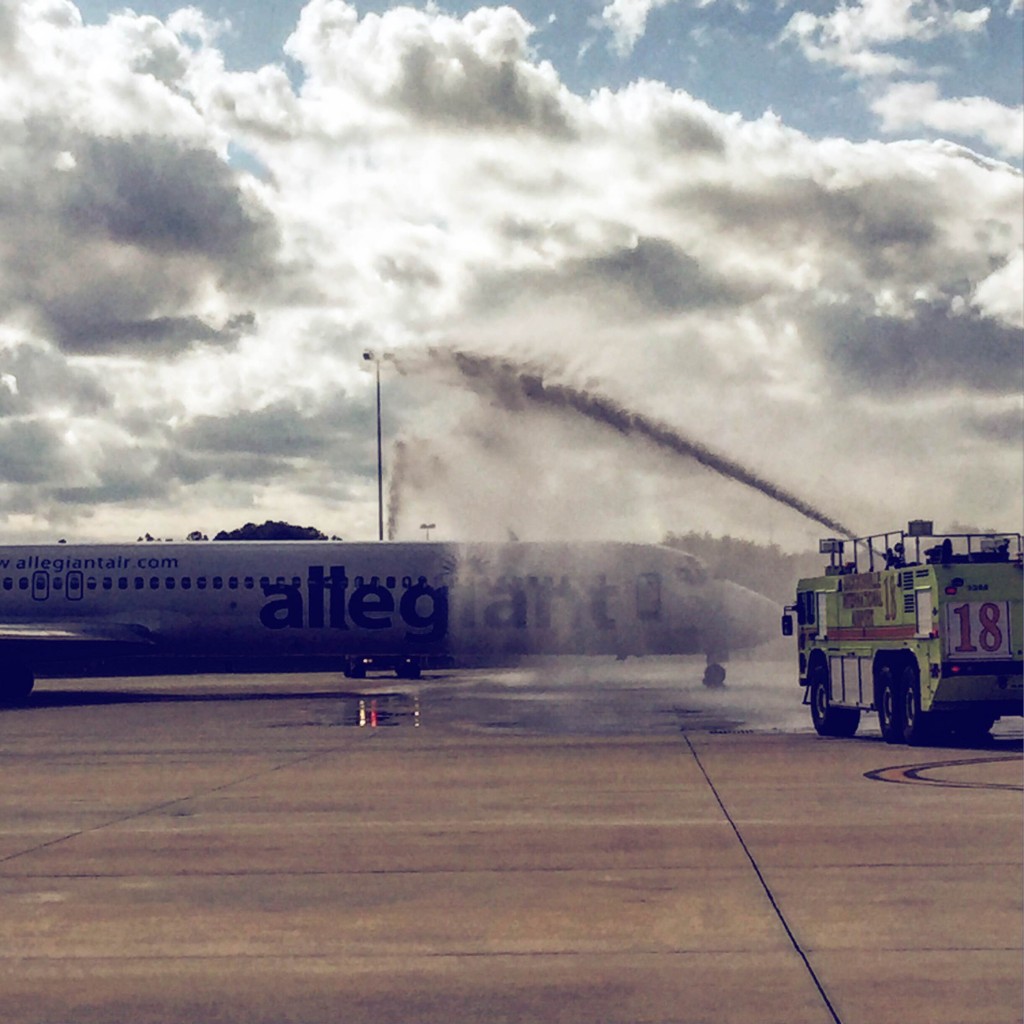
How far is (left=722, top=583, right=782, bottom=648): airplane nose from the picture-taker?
40125 mm

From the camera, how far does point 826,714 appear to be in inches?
1038

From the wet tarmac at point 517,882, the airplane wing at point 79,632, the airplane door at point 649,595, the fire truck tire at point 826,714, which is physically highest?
the airplane door at point 649,595

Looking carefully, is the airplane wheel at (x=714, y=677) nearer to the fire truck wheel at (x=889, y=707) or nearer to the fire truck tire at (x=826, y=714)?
the fire truck tire at (x=826, y=714)

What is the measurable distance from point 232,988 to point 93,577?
37058 mm

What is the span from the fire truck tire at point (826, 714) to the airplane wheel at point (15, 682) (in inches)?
937

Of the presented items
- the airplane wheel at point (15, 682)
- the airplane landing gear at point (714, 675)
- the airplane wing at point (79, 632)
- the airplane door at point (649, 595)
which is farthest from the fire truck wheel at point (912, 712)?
the airplane wheel at point (15, 682)

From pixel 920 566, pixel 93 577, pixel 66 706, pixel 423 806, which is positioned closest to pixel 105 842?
pixel 423 806

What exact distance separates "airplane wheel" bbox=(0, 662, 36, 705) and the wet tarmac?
58.4 ft

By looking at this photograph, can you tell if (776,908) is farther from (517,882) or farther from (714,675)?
(714,675)

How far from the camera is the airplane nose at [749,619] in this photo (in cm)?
4012

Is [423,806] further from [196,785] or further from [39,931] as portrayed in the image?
[39,931]

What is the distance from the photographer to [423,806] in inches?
641

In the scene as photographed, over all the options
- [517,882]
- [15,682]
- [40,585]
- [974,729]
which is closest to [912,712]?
[974,729]

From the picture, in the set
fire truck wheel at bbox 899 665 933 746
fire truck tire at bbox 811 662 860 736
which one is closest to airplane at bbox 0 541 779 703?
fire truck tire at bbox 811 662 860 736
